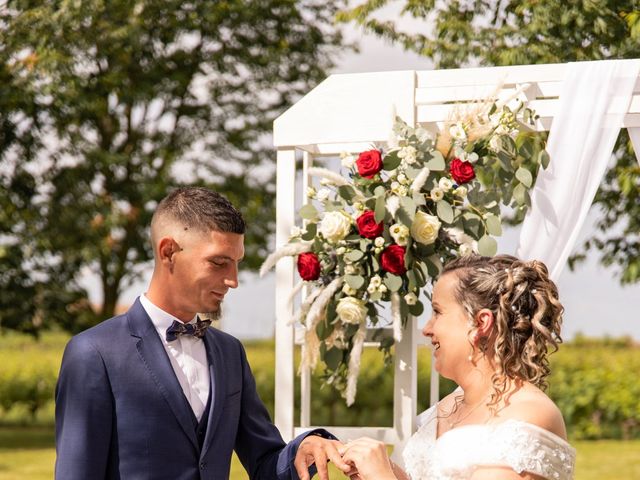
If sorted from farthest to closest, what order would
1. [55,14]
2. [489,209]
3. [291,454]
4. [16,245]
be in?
1. [16,245]
2. [55,14]
3. [489,209]
4. [291,454]

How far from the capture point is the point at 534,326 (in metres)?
2.78

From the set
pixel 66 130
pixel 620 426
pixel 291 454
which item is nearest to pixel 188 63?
pixel 66 130

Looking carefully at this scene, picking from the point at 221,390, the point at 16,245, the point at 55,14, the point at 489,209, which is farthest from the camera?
the point at 16,245

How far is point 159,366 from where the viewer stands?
9.43 ft

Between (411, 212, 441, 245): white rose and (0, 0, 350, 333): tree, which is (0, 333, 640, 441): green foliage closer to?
(0, 0, 350, 333): tree

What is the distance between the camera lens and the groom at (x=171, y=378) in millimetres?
2756

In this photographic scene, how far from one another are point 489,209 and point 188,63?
9.70 metres

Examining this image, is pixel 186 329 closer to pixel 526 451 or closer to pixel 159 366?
pixel 159 366

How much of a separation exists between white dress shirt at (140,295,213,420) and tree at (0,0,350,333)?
9.07 meters

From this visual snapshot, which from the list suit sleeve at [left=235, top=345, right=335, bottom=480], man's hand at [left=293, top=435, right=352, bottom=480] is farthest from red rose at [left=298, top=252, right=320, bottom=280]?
man's hand at [left=293, top=435, right=352, bottom=480]

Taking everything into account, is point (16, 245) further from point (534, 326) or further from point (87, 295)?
point (534, 326)

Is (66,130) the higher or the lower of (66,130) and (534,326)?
the lower

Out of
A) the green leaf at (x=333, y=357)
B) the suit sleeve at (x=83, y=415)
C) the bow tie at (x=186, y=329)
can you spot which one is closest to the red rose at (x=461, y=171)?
→ the green leaf at (x=333, y=357)

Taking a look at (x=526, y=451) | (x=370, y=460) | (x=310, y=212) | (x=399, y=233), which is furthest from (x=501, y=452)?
(x=310, y=212)
